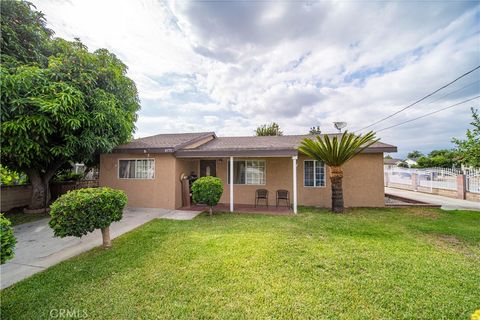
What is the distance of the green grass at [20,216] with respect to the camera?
25.4 ft

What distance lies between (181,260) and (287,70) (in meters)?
11.4

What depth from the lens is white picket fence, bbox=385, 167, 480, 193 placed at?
11.3 m

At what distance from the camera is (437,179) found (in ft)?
44.8

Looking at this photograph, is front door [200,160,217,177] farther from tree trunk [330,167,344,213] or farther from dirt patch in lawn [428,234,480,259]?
dirt patch in lawn [428,234,480,259]

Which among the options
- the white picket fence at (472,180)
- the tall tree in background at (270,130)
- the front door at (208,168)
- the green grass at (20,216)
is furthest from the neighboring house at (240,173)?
the tall tree in background at (270,130)

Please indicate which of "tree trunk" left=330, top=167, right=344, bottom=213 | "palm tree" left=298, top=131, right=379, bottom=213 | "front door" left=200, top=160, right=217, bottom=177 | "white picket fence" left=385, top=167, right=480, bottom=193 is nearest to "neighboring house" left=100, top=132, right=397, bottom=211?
"front door" left=200, top=160, right=217, bottom=177

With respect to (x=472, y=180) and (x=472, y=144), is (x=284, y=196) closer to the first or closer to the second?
(x=472, y=144)

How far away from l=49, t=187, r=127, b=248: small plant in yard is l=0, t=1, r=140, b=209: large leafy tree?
144 inches

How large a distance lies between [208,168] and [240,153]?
3.30 metres

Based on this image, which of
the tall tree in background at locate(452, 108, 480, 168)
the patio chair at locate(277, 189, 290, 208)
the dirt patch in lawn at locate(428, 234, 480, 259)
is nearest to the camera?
the dirt patch in lawn at locate(428, 234, 480, 259)

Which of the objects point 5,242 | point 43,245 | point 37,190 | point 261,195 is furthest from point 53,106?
point 261,195

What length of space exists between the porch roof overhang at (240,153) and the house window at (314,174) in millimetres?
2462

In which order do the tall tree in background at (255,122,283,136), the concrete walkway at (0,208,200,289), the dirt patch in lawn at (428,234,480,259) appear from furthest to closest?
the tall tree in background at (255,122,283,136), the dirt patch in lawn at (428,234,480,259), the concrete walkway at (0,208,200,289)

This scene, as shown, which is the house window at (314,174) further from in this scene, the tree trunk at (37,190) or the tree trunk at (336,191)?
the tree trunk at (37,190)
